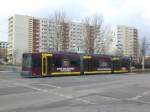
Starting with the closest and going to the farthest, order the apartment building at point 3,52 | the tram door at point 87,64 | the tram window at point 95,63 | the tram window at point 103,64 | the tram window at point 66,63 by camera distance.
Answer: the tram window at point 66,63 → the tram door at point 87,64 → the tram window at point 95,63 → the tram window at point 103,64 → the apartment building at point 3,52

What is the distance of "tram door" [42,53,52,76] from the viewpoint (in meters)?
38.2

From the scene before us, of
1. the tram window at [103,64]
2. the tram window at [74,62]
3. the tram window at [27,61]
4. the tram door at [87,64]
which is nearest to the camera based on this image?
the tram window at [27,61]

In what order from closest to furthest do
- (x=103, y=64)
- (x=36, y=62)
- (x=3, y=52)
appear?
(x=36, y=62), (x=103, y=64), (x=3, y=52)

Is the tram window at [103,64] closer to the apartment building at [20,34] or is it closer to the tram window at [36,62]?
the tram window at [36,62]

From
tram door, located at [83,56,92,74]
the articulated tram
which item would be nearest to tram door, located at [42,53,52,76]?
the articulated tram

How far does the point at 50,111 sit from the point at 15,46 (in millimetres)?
121329

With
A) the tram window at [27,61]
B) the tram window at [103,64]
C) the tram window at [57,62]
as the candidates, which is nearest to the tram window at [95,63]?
the tram window at [103,64]

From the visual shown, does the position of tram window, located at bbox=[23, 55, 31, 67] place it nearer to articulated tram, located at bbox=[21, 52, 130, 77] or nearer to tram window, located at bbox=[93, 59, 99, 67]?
articulated tram, located at bbox=[21, 52, 130, 77]

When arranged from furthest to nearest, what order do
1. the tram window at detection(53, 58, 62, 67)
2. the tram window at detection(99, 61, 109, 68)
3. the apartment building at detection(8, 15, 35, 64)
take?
the apartment building at detection(8, 15, 35, 64) < the tram window at detection(99, 61, 109, 68) < the tram window at detection(53, 58, 62, 67)

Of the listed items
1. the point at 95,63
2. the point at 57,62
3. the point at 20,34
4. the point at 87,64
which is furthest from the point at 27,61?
the point at 20,34

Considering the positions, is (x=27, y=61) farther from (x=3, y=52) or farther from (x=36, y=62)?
(x=3, y=52)

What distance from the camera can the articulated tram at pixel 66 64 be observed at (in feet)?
124

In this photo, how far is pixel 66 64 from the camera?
41.7m

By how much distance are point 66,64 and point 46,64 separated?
3.79 m
